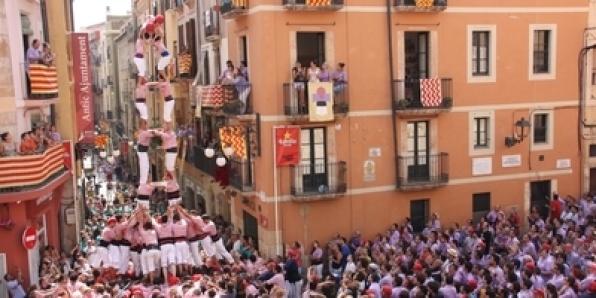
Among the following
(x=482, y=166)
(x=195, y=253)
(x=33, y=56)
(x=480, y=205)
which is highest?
(x=33, y=56)

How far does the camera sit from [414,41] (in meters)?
24.9

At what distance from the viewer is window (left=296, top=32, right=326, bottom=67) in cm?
2342

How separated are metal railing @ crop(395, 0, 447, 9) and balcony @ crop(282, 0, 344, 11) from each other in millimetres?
2412

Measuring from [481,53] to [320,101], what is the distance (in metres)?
7.13

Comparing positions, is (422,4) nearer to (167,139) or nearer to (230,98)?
(230,98)

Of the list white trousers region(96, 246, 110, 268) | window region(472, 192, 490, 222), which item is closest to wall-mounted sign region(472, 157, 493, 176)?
window region(472, 192, 490, 222)

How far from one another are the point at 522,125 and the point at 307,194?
9074mm

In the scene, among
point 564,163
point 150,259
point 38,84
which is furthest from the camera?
point 564,163

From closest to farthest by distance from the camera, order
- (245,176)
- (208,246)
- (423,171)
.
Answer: (208,246) < (245,176) < (423,171)

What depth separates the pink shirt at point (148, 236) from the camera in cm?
1691

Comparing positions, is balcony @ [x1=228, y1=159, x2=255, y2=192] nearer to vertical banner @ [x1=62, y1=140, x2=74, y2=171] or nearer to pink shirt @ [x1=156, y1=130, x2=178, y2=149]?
vertical banner @ [x1=62, y1=140, x2=74, y2=171]

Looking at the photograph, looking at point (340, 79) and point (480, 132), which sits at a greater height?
point (340, 79)

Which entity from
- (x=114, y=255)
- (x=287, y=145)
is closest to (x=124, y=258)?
(x=114, y=255)

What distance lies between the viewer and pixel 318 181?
23703mm
